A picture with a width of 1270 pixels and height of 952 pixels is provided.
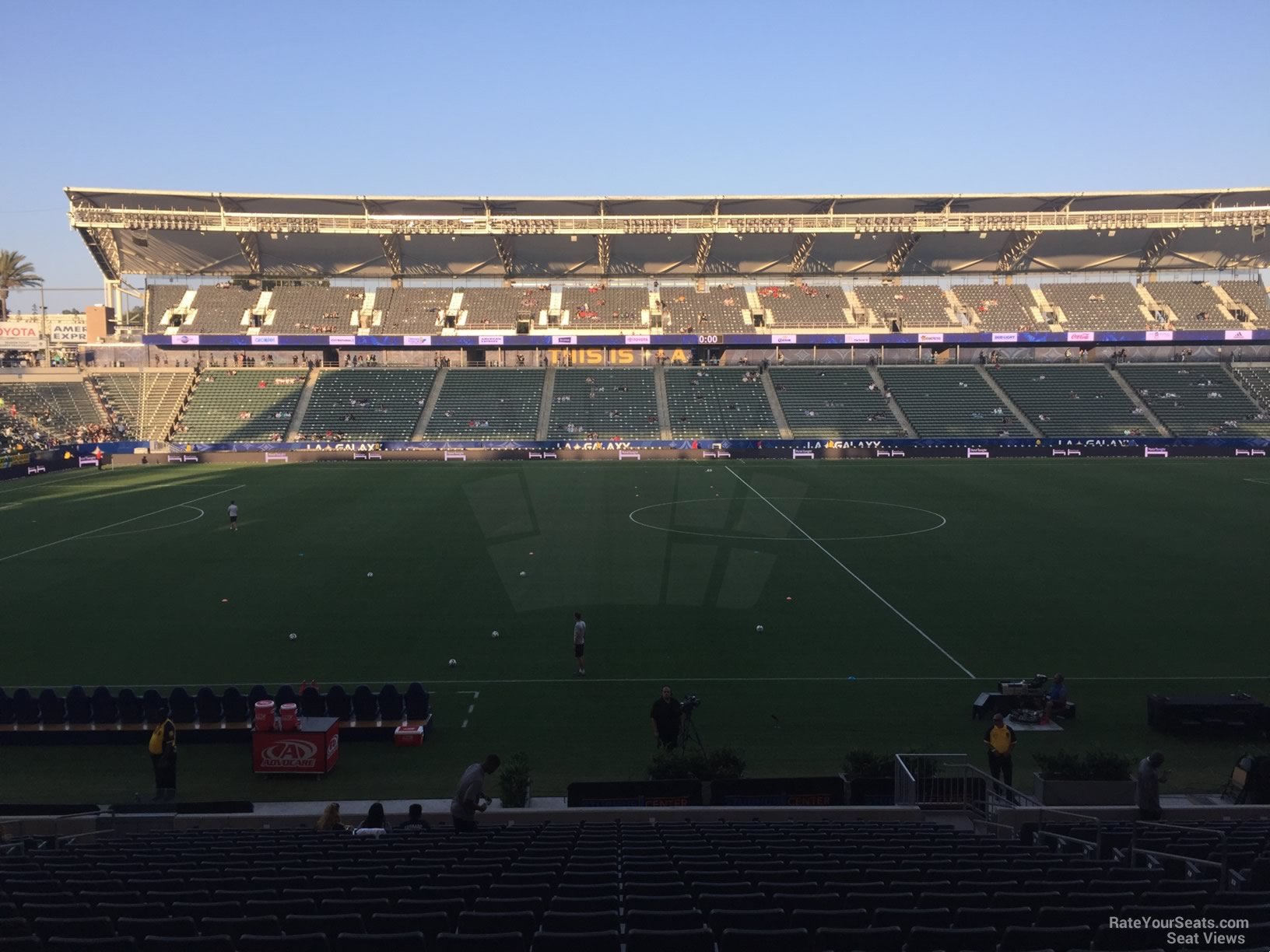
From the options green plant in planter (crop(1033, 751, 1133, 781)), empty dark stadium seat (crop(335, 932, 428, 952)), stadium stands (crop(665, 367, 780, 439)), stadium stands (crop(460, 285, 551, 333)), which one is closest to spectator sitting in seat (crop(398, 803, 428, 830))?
empty dark stadium seat (crop(335, 932, 428, 952))

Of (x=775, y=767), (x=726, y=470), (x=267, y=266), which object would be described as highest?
(x=267, y=266)

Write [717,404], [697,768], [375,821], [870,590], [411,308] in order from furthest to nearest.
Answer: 1. [411,308]
2. [717,404]
3. [870,590]
4. [697,768]
5. [375,821]

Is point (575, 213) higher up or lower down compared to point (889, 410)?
higher up

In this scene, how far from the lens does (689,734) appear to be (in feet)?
51.3

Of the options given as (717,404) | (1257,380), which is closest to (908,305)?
(717,404)

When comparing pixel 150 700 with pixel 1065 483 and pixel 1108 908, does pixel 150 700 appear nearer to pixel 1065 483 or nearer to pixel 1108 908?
pixel 1108 908

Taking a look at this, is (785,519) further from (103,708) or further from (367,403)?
(367,403)

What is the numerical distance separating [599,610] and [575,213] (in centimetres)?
5454

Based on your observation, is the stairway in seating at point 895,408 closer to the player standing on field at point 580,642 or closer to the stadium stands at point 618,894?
the player standing on field at point 580,642

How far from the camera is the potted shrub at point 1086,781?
12266 mm

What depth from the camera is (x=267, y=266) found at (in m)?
77.5

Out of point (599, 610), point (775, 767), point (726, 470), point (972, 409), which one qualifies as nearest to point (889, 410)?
point (972, 409)

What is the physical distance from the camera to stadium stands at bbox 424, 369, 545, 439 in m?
66.4

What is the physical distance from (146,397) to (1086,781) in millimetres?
72629
